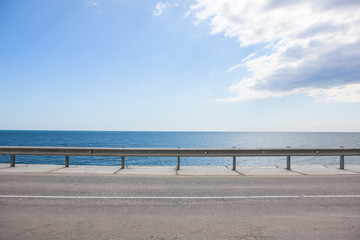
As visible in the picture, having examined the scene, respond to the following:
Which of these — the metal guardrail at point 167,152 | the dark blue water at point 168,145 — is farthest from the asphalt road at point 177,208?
the dark blue water at point 168,145

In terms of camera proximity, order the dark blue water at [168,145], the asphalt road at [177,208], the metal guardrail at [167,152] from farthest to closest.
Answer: the dark blue water at [168,145] → the metal guardrail at [167,152] → the asphalt road at [177,208]

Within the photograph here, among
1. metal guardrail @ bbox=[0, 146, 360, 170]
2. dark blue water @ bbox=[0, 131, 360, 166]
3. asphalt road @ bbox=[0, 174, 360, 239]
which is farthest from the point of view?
dark blue water @ bbox=[0, 131, 360, 166]

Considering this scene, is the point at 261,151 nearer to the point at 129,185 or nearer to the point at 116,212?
the point at 129,185

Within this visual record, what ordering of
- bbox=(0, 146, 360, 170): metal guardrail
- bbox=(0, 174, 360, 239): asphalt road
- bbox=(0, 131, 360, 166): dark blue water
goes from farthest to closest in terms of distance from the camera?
1. bbox=(0, 131, 360, 166): dark blue water
2. bbox=(0, 146, 360, 170): metal guardrail
3. bbox=(0, 174, 360, 239): asphalt road

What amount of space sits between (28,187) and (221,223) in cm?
596

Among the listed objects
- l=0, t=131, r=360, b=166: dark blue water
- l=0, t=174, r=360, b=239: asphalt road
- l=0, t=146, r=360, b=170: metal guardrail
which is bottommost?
l=0, t=131, r=360, b=166: dark blue water

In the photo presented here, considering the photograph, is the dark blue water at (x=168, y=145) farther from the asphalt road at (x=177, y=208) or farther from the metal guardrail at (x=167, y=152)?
the asphalt road at (x=177, y=208)

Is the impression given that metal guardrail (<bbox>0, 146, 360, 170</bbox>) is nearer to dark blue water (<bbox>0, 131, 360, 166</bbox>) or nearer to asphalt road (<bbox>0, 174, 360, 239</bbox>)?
asphalt road (<bbox>0, 174, 360, 239</bbox>)

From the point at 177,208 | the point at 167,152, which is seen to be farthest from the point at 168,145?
the point at 177,208

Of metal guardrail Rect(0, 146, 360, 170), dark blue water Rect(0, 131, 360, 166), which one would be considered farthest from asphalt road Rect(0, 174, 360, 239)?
dark blue water Rect(0, 131, 360, 166)

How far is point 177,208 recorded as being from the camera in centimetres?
501

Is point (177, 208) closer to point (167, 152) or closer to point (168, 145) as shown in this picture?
point (167, 152)

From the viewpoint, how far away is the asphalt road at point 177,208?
378cm

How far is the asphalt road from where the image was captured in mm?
3777
